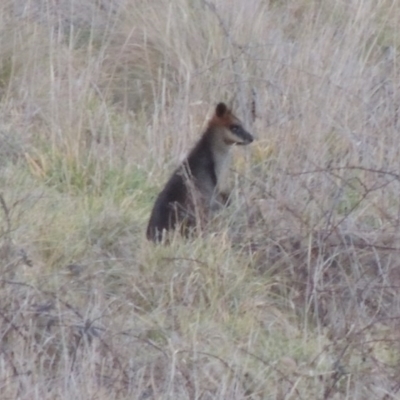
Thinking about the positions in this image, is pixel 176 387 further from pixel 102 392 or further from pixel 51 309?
pixel 51 309

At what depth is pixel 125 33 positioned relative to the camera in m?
8.34

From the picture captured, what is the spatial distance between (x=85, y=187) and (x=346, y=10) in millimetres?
3040

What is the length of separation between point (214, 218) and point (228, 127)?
2.50 feet

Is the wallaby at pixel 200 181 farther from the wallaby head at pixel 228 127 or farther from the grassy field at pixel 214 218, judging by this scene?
the grassy field at pixel 214 218

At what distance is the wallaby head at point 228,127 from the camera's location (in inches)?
266

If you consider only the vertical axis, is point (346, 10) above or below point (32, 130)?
above

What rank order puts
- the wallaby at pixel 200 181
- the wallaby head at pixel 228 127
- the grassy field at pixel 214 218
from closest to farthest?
1. the grassy field at pixel 214 218
2. the wallaby at pixel 200 181
3. the wallaby head at pixel 228 127

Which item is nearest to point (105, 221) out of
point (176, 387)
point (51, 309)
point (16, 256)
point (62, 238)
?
point (62, 238)

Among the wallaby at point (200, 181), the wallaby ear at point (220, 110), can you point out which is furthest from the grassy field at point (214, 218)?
the wallaby ear at point (220, 110)

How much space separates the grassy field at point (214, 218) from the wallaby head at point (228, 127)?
16 centimetres

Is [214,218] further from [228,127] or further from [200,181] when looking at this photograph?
[228,127]

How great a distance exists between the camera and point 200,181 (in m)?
6.49

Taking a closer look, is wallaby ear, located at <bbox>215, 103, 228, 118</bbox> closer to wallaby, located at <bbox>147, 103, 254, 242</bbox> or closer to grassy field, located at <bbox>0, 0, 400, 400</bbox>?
wallaby, located at <bbox>147, 103, 254, 242</bbox>

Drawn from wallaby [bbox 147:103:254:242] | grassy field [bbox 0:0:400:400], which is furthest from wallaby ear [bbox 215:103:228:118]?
grassy field [bbox 0:0:400:400]
